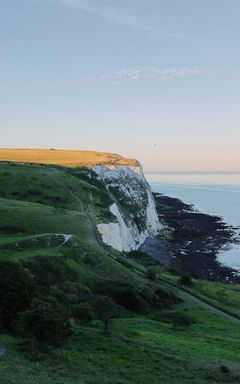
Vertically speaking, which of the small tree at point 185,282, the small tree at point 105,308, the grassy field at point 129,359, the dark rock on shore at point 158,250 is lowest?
the dark rock on shore at point 158,250

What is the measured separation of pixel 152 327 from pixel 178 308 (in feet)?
30.5

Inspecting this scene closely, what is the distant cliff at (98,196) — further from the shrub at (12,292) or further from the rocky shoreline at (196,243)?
the shrub at (12,292)

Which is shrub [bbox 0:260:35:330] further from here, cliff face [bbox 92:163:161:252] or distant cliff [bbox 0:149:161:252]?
cliff face [bbox 92:163:161:252]

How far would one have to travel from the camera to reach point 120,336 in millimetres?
33031

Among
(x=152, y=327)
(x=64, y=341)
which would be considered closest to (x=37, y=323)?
(x=64, y=341)

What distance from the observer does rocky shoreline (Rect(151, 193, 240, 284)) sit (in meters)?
82.1

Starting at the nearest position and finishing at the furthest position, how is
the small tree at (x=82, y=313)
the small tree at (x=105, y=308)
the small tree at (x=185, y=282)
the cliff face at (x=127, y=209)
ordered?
the small tree at (x=105, y=308) → the small tree at (x=82, y=313) → the small tree at (x=185, y=282) → the cliff face at (x=127, y=209)

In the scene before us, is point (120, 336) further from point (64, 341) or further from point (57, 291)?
point (57, 291)

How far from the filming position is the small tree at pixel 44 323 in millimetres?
27984

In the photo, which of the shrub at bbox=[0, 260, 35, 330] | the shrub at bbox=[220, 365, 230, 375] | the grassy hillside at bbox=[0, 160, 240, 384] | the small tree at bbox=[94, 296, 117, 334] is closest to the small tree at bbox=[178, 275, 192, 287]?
the grassy hillside at bbox=[0, 160, 240, 384]

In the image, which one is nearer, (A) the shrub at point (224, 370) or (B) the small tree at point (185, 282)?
(A) the shrub at point (224, 370)

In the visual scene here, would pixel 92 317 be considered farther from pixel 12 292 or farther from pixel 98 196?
pixel 98 196

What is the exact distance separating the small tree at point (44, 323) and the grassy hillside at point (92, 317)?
0.07 metres

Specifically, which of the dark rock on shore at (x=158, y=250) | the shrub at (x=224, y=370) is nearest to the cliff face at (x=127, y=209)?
the dark rock on shore at (x=158, y=250)
